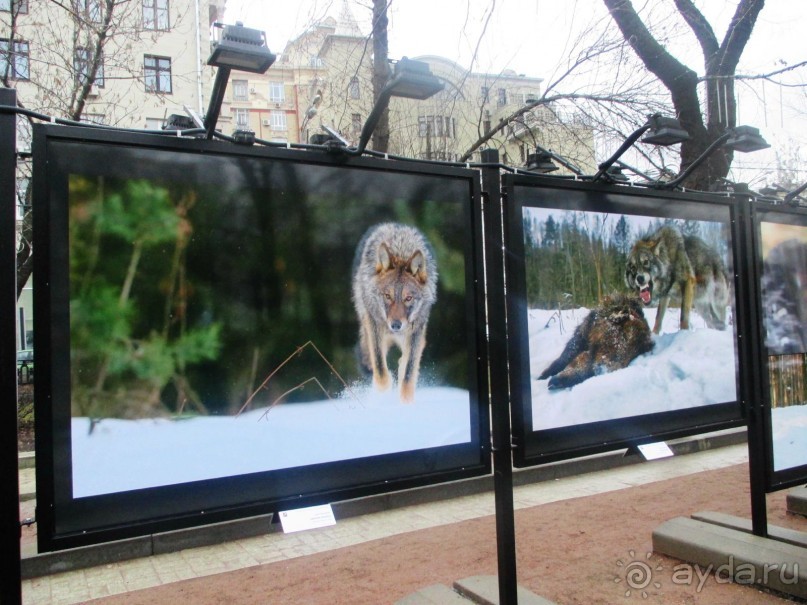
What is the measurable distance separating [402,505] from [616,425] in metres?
3.86

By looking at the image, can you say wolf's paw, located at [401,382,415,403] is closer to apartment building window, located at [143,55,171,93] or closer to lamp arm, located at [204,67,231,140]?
lamp arm, located at [204,67,231,140]

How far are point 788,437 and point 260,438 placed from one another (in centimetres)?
403

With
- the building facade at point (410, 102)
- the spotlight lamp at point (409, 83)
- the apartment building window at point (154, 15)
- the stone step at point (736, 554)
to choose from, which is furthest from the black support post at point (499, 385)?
the apartment building window at point (154, 15)

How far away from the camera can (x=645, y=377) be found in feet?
13.9

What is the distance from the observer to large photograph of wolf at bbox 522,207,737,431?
376 cm

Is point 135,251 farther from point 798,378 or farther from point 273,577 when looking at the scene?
point 798,378

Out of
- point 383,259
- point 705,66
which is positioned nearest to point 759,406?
point 383,259

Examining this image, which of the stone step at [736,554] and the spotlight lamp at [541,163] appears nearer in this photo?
the spotlight lamp at [541,163]

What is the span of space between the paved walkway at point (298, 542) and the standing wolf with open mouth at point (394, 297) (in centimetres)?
333

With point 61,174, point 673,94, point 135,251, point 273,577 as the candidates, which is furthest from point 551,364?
point 673,94

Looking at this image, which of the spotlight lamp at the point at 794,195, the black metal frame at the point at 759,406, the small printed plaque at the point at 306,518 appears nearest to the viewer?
the small printed plaque at the point at 306,518

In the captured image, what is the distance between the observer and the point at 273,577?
5312 millimetres

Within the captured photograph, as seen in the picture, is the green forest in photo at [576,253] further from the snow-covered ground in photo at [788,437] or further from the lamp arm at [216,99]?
the lamp arm at [216,99]

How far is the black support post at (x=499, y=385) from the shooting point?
3369mm
